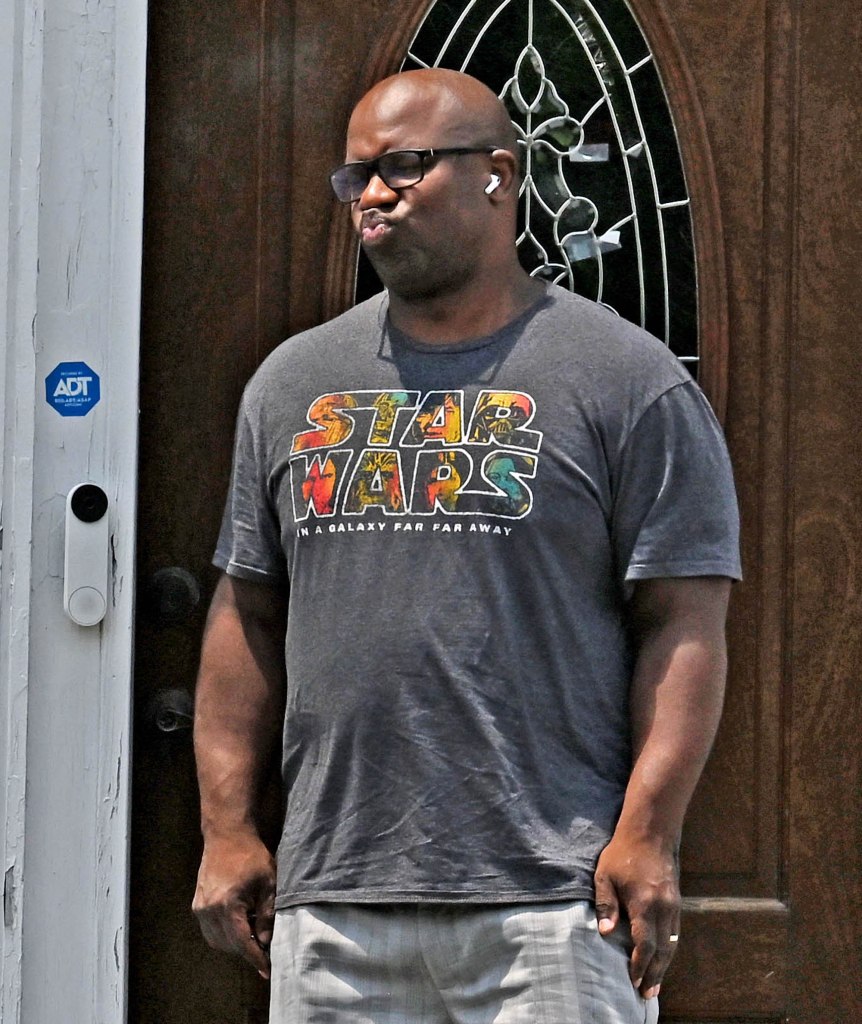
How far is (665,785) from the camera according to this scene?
1.99m

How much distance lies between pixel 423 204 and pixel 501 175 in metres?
0.13

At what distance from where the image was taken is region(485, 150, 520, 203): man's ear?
216 centimetres

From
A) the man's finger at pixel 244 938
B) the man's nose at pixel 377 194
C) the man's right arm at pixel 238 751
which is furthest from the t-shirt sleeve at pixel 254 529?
the man's finger at pixel 244 938

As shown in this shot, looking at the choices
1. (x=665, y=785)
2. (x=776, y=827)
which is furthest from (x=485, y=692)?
(x=776, y=827)

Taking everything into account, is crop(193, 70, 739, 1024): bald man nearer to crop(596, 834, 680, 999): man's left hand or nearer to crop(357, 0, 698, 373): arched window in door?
crop(596, 834, 680, 999): man's left hand

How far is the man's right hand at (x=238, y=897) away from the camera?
7.07 ft

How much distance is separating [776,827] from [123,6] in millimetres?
1585

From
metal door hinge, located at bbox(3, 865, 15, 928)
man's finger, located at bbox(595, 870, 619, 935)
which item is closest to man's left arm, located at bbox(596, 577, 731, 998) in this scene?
man's finger, located at bbox(595, 870, 619, 935)

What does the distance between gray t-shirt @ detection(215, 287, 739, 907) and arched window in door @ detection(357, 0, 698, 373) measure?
35cm

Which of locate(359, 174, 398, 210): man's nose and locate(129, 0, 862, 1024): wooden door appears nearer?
locate(359, 174, 398, 210): man's nose

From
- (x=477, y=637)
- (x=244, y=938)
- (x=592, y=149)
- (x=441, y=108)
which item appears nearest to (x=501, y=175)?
(x=441, y=108)

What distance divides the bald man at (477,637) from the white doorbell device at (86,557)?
377 millimetres

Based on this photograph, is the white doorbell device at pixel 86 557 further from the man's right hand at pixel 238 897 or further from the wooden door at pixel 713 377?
the man's right hand at pixel 238 897

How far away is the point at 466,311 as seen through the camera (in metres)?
2.16
